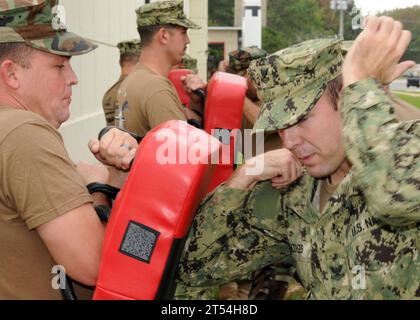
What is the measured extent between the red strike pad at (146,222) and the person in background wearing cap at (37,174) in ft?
0.26

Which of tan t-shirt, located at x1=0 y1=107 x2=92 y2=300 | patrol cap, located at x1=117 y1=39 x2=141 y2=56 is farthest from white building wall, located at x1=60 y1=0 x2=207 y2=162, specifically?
tan t-shirt, located at x1=0 y1=107 x2=92 y2=300

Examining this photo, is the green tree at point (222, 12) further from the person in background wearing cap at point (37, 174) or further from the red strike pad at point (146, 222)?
the red strike pad at point (146, 222)

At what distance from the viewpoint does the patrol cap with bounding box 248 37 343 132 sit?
186cm

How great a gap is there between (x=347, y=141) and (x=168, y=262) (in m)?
0.66

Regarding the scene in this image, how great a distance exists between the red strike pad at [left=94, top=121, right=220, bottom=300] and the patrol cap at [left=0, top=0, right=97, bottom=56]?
515 millimetres

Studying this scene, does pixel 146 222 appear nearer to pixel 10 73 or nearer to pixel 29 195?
pixel 29 195

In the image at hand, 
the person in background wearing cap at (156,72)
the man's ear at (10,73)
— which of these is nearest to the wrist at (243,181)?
the man's ear at (10,73)

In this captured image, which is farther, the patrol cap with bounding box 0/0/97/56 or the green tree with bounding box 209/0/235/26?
the green tree with bounding box 209/0/235/26

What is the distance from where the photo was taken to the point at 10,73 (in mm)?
1981

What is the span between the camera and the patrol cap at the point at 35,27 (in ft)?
6.38

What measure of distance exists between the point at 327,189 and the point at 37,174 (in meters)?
0.94

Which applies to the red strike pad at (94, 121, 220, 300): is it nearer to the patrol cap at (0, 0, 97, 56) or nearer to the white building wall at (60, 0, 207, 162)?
the patrol cap at (0, 0, 97, 56)

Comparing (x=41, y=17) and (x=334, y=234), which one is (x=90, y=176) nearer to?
(x=41, y=17)

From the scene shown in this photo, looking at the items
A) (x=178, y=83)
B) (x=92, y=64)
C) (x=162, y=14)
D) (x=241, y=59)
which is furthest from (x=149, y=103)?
(x=92, y=64)
